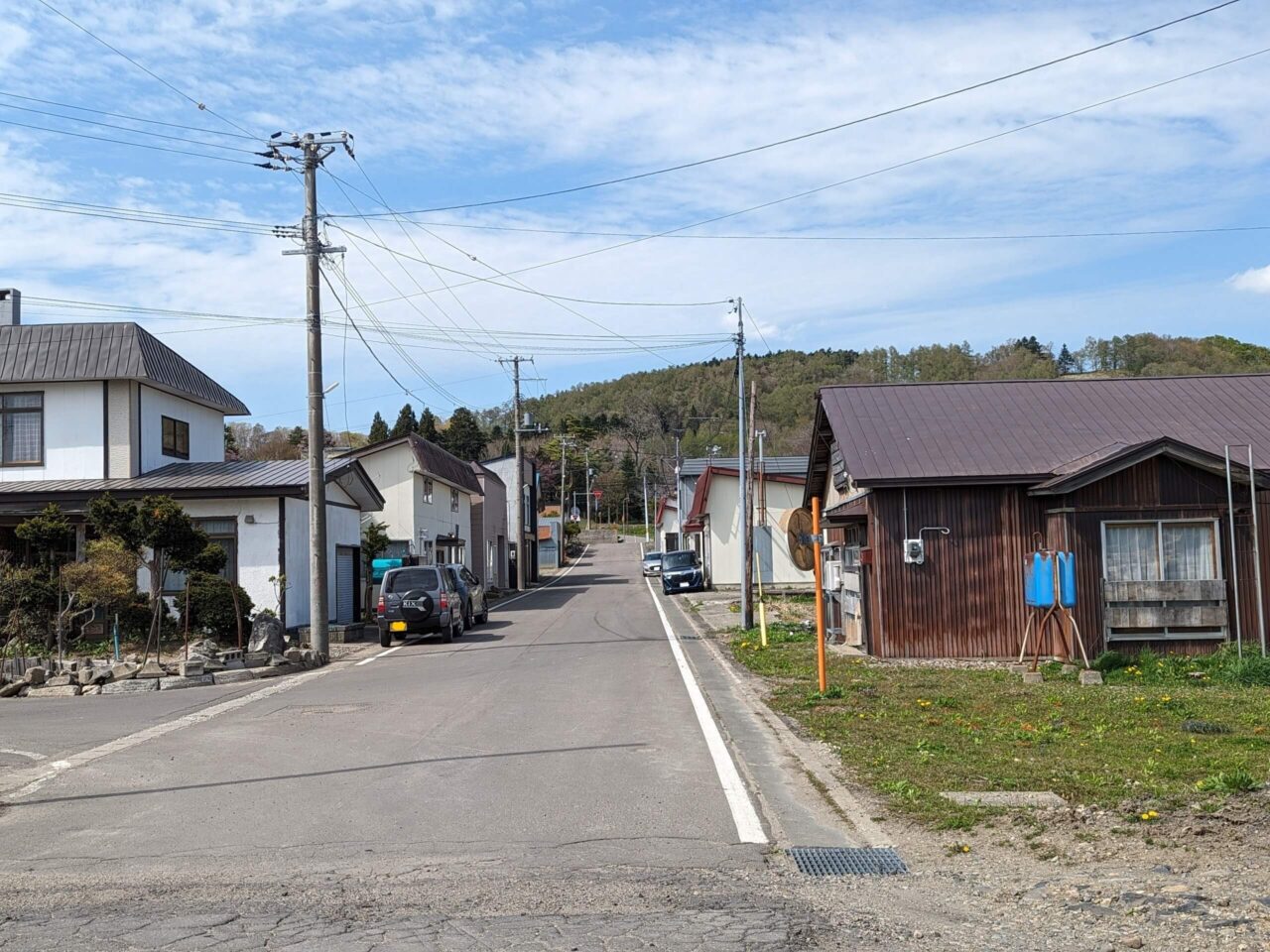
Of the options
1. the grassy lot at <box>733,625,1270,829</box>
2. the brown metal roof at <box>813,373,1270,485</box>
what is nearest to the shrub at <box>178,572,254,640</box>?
the grassy lot at <box>733,625,1270,829</box>

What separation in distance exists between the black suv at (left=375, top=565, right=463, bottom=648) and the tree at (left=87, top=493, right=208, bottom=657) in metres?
5.71

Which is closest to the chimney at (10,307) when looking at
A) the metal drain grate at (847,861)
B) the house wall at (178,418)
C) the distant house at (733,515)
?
the house wall at (178,418)

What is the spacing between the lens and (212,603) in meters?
23.7

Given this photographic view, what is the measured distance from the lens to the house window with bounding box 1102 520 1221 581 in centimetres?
1912

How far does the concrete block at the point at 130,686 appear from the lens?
18.5 metres

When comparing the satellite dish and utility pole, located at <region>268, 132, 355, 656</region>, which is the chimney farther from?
the satellite dish

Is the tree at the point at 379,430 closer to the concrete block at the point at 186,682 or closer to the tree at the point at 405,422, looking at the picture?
the tree at the point at 405,422

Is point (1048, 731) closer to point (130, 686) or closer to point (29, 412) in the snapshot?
point (130, 686)

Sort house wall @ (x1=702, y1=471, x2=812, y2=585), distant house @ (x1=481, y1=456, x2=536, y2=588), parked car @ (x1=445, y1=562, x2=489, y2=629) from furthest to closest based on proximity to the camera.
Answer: distant house @ (x1=481, y1=456, x2=536, y2=588) → house wall @ (x1=702, y1=471, x2=812, y2=585) → parked car @ (x1=445, y1=562, x2=489, y2=629)

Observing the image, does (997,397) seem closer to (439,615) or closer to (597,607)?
(439,615)

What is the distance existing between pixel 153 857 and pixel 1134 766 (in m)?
7.63

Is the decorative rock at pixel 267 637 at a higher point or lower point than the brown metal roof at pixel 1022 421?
lower

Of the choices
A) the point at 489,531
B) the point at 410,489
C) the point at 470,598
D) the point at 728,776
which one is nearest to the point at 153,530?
the point at 470,598

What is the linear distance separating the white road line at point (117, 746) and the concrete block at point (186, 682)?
1.29 meters
